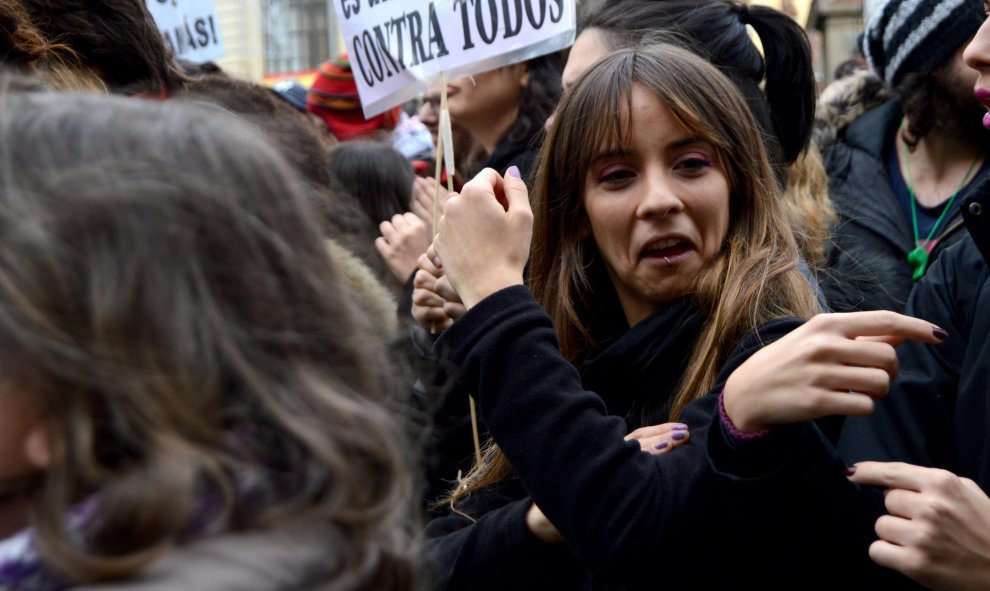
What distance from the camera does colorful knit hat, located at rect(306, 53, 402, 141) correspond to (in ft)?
19.9

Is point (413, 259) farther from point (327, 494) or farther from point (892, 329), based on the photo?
point (327, 494)

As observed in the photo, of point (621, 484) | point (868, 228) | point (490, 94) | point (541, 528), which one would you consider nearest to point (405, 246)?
point (490, 94)

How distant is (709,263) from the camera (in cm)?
222

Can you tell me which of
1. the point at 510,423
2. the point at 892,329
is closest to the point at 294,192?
the point at 510,423

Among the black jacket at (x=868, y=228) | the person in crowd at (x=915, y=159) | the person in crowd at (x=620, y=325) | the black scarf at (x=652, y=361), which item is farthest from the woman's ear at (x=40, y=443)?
the person in crowd at (x=915, y=159)

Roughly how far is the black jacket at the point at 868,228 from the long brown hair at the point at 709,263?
0.83m

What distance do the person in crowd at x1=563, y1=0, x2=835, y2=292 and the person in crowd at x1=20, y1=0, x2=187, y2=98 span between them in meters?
1.10

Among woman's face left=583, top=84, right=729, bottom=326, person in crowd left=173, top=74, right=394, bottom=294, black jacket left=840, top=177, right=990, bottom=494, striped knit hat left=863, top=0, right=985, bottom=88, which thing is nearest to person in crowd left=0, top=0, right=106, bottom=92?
person in crowd left=173, top=74, right=394, bottom=294

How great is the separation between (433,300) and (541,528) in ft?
3.60

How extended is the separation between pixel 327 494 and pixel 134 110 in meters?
0.42

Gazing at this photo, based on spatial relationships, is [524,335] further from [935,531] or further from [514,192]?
[935,531]

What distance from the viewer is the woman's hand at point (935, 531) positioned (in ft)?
5.55

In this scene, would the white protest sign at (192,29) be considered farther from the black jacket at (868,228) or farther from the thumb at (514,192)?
the thumb at (514,192)

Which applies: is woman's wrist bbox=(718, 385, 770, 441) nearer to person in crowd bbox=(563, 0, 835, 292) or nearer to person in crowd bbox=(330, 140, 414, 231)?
person in crowd bbox=(563, 0, 835, 292)
